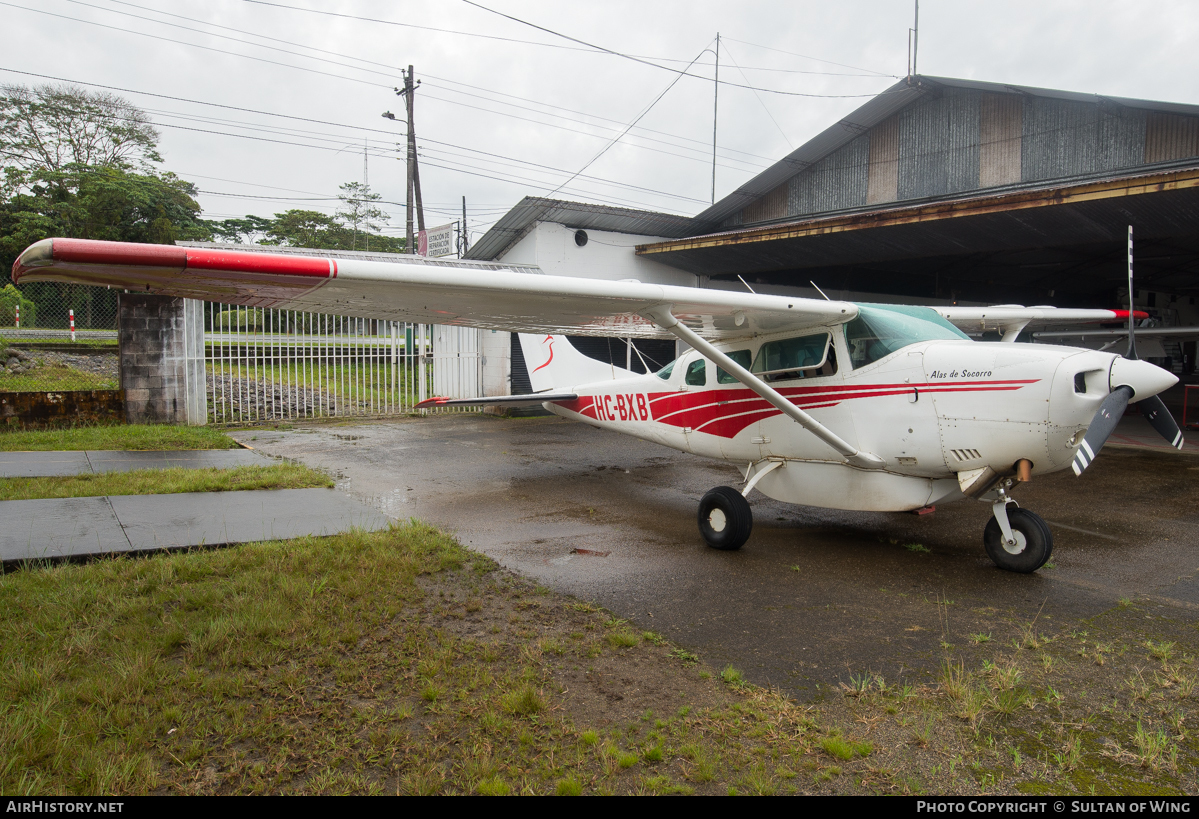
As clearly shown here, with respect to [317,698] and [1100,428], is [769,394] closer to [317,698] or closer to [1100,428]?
[1100,428]

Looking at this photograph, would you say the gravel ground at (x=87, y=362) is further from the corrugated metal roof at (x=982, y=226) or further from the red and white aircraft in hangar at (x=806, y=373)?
the red and white aircraft in hangar at (x=806, y=373)

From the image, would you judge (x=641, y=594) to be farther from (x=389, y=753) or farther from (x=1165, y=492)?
(x=1165, y=492)

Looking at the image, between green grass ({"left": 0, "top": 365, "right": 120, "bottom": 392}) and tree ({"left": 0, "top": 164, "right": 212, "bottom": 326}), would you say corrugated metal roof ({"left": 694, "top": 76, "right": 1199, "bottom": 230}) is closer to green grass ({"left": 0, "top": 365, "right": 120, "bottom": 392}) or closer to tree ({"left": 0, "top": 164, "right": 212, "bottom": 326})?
green grass ({"left": 0, "top": 365, "right": 120, "bottom": 392})

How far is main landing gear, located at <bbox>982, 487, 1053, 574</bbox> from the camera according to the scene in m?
4.94

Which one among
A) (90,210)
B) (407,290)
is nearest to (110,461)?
(407,290)

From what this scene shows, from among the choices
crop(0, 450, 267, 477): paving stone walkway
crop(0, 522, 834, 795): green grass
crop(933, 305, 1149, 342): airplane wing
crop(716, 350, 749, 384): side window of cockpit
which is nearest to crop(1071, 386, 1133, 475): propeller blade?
crop(0, 522, 834, 795): green grass

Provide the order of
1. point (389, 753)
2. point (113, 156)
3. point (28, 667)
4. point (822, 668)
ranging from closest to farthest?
point (389, 753) < point (28, 667) < point (822, 668) < point (113, 156)

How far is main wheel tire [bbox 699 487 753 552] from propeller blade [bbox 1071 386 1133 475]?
7.94ft

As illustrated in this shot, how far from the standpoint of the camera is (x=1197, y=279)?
21.7 meters

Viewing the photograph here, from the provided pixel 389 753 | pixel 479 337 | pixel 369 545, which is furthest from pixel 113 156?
pixel 389 753

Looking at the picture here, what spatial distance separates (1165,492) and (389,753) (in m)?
9.84

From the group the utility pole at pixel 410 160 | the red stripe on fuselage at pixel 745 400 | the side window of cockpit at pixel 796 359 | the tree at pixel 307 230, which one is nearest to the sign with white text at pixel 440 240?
the utility pole at pixel 410 160

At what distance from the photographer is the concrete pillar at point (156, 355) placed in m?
11.9

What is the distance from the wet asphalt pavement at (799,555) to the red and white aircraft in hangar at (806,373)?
493 mm
